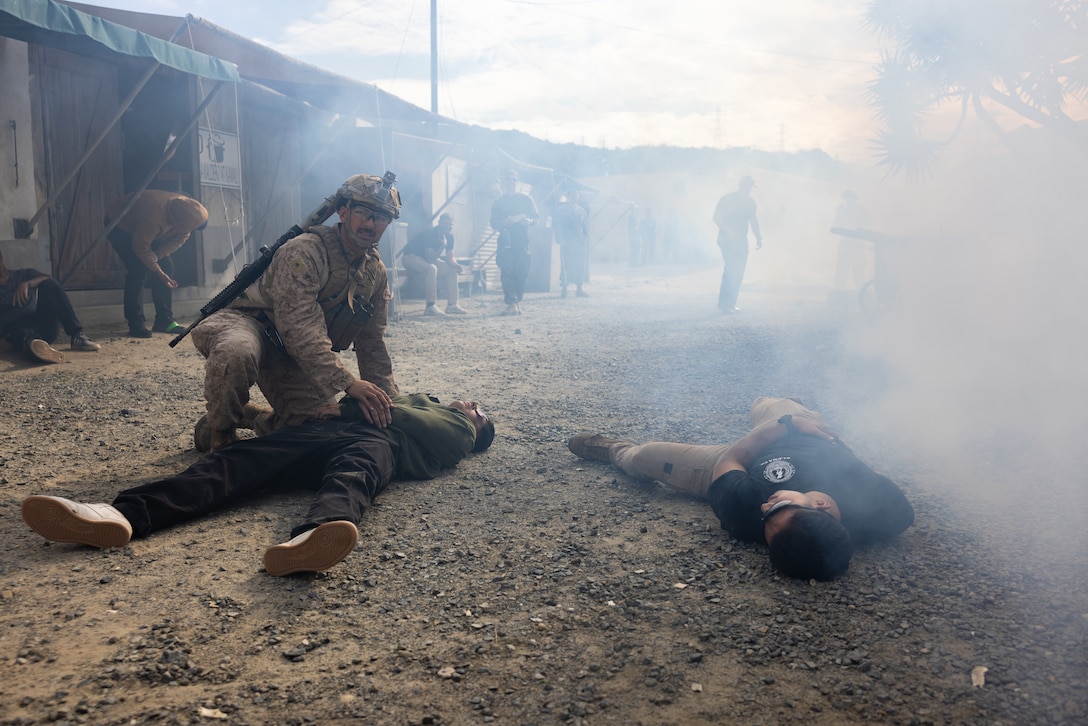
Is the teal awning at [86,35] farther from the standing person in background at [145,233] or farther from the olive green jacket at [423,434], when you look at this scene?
the olive green jacket at [423,434]

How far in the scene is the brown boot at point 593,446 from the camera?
420cm

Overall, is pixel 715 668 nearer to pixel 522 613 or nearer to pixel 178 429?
pixel 522 613

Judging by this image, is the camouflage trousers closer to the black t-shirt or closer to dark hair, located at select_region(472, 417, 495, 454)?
dark hair, located at select_region(472, 417, 495, 454)

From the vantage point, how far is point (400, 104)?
1180 centimetres

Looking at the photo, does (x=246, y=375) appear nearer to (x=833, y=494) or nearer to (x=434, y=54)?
(x=833, y=494)

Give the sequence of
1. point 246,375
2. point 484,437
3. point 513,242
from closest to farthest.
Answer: point 246,375
point 484,437
point 513,242

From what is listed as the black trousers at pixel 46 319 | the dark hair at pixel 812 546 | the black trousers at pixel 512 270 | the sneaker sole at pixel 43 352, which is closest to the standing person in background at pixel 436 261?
the black trousers at pixel 512 270

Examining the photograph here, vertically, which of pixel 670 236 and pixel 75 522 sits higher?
pixel 670 236

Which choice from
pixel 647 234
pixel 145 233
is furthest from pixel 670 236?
pixel 145 233

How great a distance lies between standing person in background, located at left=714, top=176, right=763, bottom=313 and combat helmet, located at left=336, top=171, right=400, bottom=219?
893 cm

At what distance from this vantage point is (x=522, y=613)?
98.3 inches

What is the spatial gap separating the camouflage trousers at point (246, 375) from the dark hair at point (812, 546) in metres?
2.31

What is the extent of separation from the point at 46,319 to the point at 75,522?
186 inches

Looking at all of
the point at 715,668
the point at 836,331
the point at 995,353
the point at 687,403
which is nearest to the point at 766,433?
the point at 715,668
